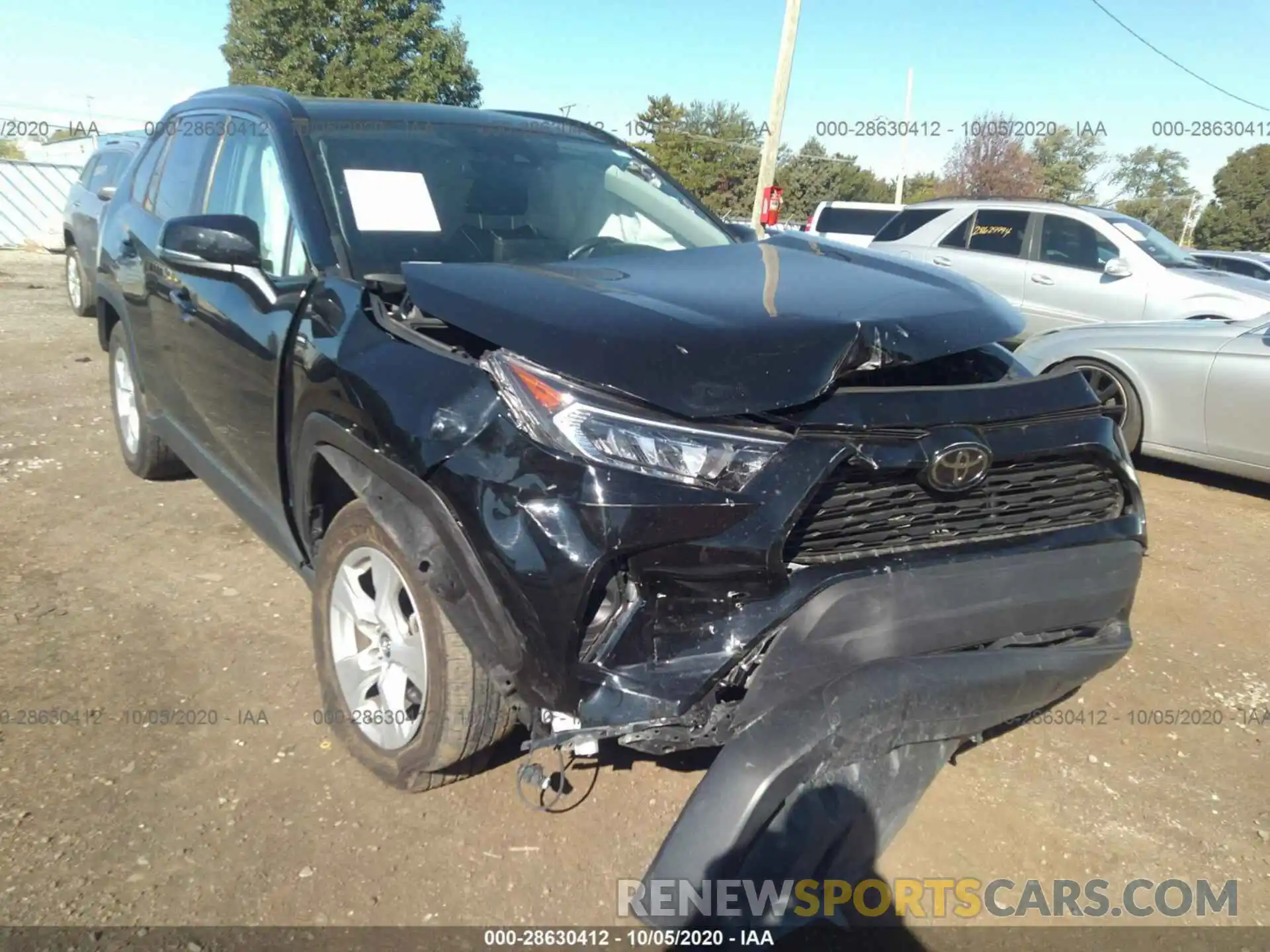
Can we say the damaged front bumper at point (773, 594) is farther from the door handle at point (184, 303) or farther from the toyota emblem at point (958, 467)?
the door handle at point (184, 303)

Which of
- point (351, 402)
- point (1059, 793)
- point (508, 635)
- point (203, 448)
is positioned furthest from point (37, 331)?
point (1059, 793)

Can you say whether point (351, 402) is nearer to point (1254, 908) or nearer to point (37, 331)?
point (1254, 908)

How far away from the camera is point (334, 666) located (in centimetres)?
280

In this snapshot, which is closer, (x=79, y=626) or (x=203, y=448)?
(x=79, y=626)

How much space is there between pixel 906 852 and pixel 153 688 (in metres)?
2.40

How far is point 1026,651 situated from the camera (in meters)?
2.30

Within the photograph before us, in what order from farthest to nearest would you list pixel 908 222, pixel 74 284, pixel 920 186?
pixel 920 186 → pixel 908 222 → pixel 74 284

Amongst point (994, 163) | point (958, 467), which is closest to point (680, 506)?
point (958, 467)

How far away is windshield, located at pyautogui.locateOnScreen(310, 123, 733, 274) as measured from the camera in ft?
9.73

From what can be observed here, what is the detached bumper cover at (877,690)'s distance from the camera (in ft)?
6.49

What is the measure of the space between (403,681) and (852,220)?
15026mm

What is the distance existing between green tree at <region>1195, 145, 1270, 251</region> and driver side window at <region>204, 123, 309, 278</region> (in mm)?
45595

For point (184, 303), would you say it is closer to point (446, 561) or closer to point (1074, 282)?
point (446, 561)

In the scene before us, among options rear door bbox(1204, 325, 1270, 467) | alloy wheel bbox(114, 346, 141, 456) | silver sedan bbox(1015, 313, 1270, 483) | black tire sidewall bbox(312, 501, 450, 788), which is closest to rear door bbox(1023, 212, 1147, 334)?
silver sedan bbox(1015, 313, 1270, 483)
